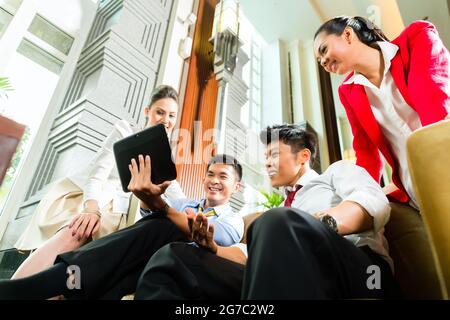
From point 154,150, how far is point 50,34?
6.07ft

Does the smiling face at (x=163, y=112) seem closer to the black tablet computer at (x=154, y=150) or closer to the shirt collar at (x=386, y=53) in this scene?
the black tablet computer at (x=154, y=150)

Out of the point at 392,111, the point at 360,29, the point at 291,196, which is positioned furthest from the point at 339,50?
the point at 291,196

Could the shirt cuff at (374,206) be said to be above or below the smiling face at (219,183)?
below

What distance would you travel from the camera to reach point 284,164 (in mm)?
1324

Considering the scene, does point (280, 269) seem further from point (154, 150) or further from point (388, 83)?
point (388, 83)

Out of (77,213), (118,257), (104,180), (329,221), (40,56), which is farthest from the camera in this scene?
(40,56)

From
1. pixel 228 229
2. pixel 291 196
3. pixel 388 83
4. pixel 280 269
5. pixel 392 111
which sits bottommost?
pixel 280 269

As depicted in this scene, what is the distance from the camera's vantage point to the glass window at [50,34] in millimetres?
Answer: 2326

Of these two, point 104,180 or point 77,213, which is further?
point 104,180

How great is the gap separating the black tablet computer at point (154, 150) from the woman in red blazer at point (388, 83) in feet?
2.54

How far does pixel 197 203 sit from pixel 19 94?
1468 millimetres

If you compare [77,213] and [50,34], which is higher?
[50,34]

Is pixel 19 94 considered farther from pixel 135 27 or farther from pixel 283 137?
pixel 283 137

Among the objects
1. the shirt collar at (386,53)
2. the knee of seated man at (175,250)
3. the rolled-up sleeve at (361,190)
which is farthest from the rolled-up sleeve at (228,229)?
the shirt collar at (386,53)
